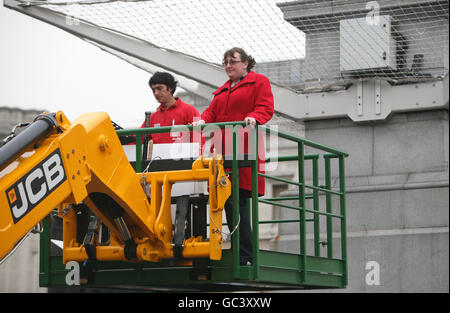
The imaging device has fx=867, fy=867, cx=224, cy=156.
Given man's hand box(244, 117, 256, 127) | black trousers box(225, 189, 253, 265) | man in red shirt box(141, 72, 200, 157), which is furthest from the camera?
man in red shirt box(141, 72, 200, 157)

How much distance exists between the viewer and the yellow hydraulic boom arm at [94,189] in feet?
18.6

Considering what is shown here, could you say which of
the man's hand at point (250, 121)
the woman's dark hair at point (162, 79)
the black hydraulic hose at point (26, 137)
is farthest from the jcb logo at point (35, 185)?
the woman's dark hair at point (162, 79)

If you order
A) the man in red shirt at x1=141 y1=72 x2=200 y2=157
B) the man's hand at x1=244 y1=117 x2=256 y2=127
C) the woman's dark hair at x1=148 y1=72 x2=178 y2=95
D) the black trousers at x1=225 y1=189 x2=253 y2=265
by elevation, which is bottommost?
the black trousers at x1=225 y1=189 x2=253 y2=265

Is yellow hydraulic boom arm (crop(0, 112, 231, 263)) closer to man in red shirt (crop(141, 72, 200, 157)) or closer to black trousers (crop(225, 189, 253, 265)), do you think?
black trousers (crop(225, 189, 253, 265))

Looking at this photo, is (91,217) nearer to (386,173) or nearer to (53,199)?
(53,199)

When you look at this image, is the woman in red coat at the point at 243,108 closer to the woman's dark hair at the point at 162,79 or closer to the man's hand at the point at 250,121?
the man's hand at the point at 250,121

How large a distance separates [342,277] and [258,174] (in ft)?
6.98

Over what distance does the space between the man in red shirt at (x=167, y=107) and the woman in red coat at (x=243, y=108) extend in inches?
21.6

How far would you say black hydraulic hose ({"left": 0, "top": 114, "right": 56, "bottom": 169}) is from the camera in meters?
5.64

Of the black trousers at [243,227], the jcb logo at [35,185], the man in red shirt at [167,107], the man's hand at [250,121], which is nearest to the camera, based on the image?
the jcb logo at [35,185]

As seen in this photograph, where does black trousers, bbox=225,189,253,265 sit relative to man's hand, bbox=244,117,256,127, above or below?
below

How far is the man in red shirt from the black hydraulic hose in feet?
8.08

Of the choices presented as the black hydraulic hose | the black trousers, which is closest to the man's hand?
the black trousers
